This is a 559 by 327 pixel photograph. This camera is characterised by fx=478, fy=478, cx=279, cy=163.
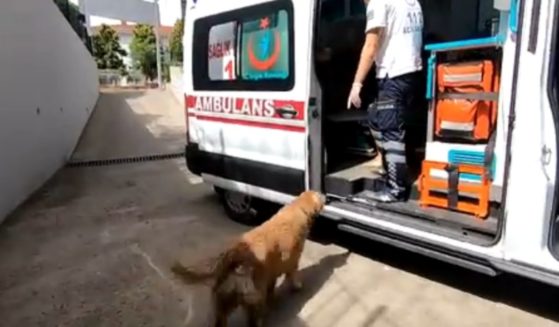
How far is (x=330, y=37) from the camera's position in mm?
4328

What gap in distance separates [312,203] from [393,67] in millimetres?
1124

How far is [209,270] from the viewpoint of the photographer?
265 cm

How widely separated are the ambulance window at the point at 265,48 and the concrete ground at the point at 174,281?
58.6 inches

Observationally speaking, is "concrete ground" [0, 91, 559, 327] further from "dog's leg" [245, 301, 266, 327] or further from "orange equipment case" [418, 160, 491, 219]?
"orange equipment case" [418, 160, 491, 219]

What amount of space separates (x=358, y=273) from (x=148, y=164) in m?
5.35

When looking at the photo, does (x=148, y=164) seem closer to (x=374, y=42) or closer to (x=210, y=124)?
(x=210, y=124)

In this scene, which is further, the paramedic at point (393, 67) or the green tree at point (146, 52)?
the green tree at point (146, 52)

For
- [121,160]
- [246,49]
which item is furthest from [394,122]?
[121,160]

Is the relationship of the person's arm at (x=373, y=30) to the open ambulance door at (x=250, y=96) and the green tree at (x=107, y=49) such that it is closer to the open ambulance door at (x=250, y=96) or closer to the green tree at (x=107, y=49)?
the open ambulance door at (x=250, y=96)

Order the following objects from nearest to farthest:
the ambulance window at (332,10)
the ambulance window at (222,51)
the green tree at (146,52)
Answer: the ambulance window at (332,10) < the ambulance window at (222,51) < the green tree at (146,52)

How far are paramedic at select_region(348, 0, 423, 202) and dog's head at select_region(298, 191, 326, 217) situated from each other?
0.51 meters

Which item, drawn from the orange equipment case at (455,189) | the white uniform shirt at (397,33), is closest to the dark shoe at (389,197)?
the orange equipment case at (455,189)

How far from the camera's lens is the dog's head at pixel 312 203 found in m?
3.21

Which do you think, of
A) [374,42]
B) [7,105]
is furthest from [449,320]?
[7,105]
